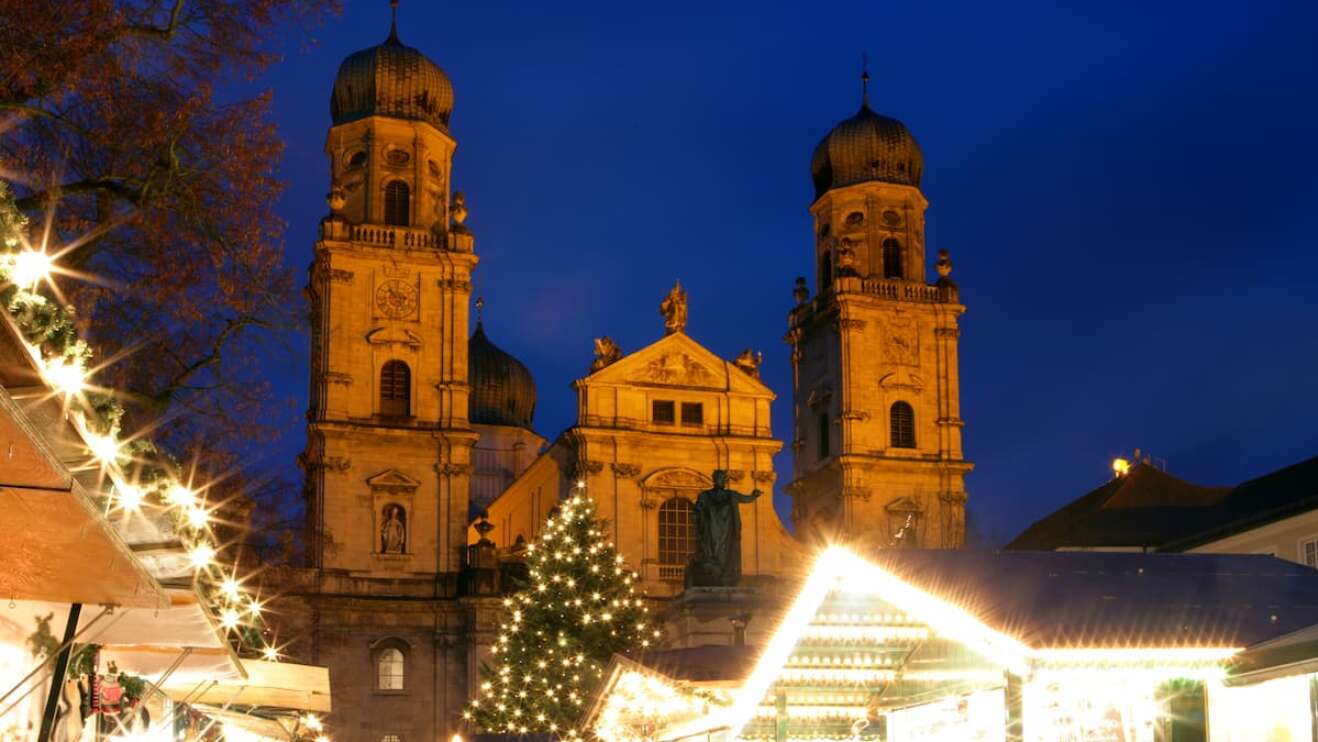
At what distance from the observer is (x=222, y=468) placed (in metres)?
25.6

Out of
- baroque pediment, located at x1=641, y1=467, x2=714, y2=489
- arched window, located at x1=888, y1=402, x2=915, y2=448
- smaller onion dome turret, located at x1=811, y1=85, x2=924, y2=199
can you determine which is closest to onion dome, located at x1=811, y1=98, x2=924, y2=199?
smaller onion dome turret, located at x1=811, y1=85, x2=924, y2=199

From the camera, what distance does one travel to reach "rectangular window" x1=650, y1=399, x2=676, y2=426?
193 feet

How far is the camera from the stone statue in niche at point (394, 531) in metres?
56.3

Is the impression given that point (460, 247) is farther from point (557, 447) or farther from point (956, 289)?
point (956, 289)

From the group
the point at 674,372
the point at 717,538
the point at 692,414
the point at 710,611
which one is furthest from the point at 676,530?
the point at 710,611

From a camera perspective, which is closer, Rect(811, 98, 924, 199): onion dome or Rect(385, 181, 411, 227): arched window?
Rect(385, 181, 411, 227): arched window

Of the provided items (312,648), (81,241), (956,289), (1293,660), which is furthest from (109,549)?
(956,289)

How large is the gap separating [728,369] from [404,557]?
12.3 meters

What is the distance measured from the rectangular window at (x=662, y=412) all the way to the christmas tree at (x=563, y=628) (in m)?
17.7

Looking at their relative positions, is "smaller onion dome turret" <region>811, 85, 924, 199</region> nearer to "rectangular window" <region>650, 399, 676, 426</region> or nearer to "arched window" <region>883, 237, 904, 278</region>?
"arched window" <region>883, 237, 904, 278</region>

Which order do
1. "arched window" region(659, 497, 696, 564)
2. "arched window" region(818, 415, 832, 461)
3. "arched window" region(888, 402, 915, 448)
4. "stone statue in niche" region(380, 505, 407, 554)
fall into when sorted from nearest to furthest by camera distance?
"stone statue in niche" region(380, 505, 407, 554), "arched window" region(659, 497, 696, 564), "arched window" region(888, 402, 915, 448), "arched window" region(818, 415, 832, 461)

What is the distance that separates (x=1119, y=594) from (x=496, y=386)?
6646 centimetres

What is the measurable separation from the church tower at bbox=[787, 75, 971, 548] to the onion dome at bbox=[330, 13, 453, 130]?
1486 centimetres

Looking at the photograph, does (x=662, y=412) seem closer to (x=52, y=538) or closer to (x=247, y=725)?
(x=247, y=725)
